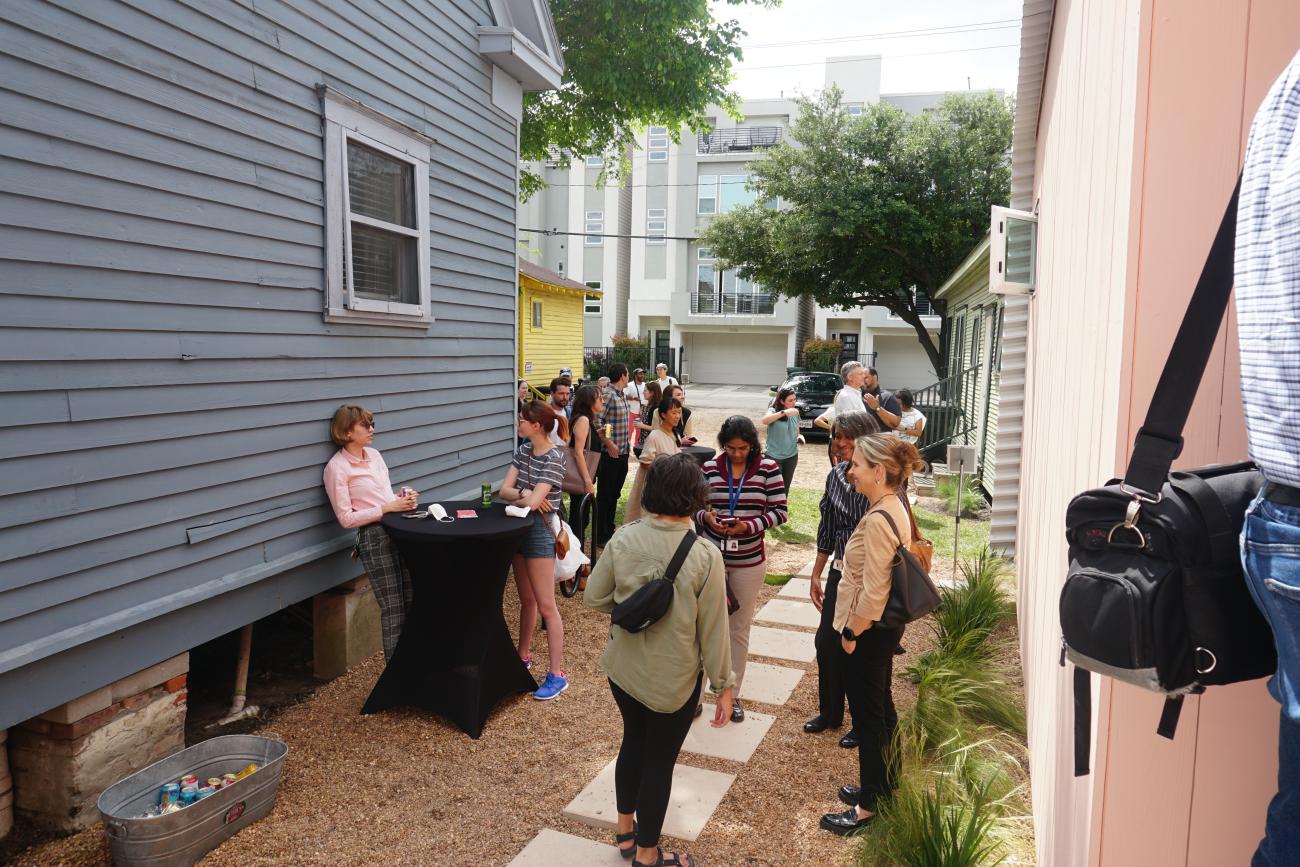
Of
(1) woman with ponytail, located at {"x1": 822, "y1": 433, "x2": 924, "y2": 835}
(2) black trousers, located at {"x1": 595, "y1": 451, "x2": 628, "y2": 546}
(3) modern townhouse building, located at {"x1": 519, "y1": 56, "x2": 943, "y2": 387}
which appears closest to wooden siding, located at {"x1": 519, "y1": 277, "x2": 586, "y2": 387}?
(2) black trousers, located at {"x1": 595, "y1": 451, "x2": 628, "y2": 546}

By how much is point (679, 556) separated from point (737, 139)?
39077 millimetres

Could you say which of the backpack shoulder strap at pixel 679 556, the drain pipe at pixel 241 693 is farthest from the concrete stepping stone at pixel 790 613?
the drain pipe at pixel 241 693

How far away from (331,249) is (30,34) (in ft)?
6.82

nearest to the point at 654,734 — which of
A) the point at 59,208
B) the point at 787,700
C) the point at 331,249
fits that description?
the point at 787,700

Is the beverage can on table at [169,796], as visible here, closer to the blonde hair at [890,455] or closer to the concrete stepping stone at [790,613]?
the blonde hair at [890,455]

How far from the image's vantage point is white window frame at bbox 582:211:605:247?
39.6m

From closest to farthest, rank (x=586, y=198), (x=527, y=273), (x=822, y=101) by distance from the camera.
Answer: (x=527, y=273)
(x=822, y=101)
(x=586, y=198)

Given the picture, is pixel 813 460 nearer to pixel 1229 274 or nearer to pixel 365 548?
pixel 365 548

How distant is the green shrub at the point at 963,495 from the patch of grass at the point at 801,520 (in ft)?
5.98

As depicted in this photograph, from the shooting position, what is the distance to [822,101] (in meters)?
24.3

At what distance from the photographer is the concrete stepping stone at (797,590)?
751 centimetres

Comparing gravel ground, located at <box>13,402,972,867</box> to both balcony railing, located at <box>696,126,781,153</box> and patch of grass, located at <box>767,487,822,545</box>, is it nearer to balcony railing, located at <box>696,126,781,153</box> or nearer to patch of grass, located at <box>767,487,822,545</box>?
patch of grass, located at <box>767,487,822,545</box>

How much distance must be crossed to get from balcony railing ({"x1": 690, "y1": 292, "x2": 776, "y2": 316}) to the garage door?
62.4 inches

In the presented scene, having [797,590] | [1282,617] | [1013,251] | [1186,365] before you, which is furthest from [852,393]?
[1282,617]
